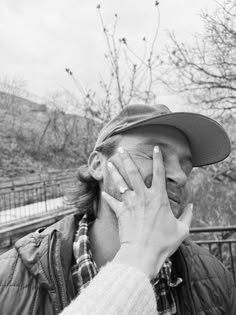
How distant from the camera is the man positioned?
1.08 m

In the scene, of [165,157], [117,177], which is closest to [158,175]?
[117,177]

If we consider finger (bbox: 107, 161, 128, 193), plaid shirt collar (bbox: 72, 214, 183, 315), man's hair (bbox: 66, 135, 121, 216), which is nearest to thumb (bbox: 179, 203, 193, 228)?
finger (bbox: 107, 161, 128, 193)

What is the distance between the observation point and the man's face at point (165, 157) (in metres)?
1.31

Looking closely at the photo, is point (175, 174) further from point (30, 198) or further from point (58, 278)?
point (30, 198)

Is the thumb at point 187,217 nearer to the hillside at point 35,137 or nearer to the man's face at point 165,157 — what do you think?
the man's face at point 165,157

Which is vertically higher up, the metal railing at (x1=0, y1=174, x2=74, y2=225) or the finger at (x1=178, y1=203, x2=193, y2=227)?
the finger at (x1=178, y1=203, x2=193, y2=227)

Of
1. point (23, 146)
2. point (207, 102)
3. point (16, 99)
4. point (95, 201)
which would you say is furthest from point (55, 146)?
point (95, 201)

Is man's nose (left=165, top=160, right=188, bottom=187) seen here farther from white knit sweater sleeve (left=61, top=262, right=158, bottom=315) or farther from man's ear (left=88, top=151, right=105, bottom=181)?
white knit sweater sleeve (left=61, top=262, right=158, bottom=315)

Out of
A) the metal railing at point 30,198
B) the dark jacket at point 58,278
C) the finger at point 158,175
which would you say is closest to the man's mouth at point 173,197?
the finger at point 158,175

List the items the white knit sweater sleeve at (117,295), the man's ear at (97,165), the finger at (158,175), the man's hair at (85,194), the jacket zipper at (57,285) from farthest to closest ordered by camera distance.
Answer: the man's hair at (85,194) → the man's ear at (97,165) → the jacket zipper at (57,285) → the finger at (158,175) → the white knit sweater sleeve at (117,295)

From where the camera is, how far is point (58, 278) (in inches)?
49.6

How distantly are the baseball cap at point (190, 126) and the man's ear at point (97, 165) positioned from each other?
8 centimetres

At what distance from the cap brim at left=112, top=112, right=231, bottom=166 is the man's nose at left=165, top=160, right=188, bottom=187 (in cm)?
20

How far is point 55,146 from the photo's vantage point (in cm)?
2516
